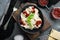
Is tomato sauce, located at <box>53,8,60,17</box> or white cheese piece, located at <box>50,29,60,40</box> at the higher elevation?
tomato sauce, located at <box>53,8,60,17</box>

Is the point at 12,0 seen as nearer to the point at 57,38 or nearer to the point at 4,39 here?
the point at 4,39

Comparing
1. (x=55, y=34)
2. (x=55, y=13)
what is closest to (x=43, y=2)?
(x=55, y=13)

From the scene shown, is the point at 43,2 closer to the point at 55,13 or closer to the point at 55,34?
the point at 55,13

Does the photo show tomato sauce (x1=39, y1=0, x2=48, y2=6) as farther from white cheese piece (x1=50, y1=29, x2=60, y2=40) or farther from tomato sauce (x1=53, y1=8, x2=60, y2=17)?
white cheese piece (x1=50, y1=29, x2=60, y2=40)

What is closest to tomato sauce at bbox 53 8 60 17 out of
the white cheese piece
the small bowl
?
the small bowl

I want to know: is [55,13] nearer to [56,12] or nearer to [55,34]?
[56,12]

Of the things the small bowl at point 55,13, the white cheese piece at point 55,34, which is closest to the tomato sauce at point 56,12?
the small bowl at point 55,13

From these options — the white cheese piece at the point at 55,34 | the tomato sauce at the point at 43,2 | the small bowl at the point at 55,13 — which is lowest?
the white cheese piece at the point at 55,34

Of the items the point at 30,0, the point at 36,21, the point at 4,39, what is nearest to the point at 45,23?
the point at 36,21

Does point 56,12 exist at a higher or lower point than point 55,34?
higher

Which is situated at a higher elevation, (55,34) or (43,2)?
(43,2)

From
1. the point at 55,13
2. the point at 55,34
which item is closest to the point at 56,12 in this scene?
the point at 55,13

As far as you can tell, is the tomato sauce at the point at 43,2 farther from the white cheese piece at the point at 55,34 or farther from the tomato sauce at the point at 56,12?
the white cheese piece at the point at 55,34
